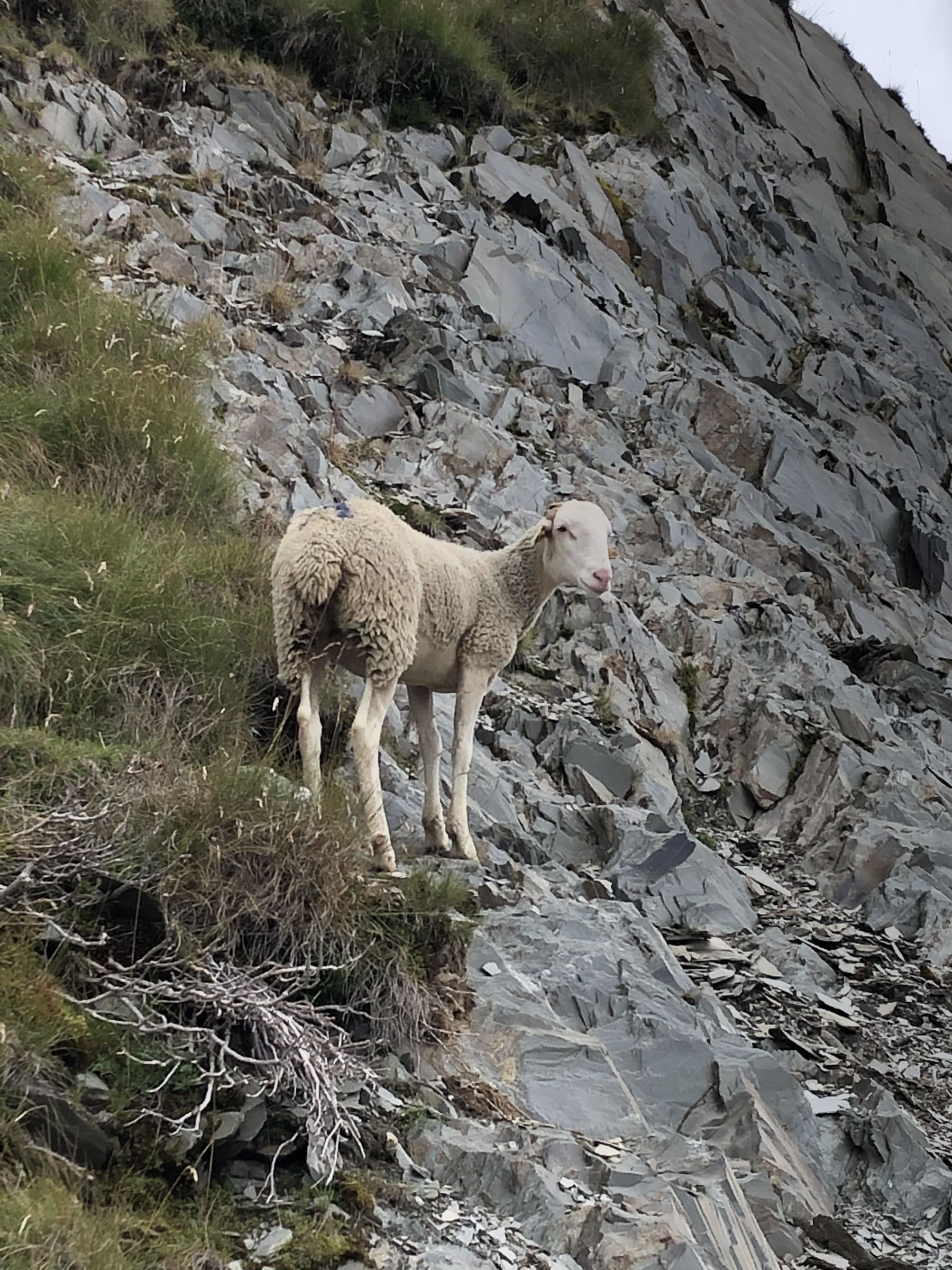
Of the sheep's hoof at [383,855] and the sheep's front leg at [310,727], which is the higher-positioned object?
the sheep's front leg at [310,727]

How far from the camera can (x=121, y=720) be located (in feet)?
20.6

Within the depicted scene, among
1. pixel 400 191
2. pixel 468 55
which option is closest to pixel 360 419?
pixel 400 191

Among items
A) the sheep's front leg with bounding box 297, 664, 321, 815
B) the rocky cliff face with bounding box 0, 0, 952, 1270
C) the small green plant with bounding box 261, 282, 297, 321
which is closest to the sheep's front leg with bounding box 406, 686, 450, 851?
the rocky cliff face with bounding box 0, 0, 952, 1270

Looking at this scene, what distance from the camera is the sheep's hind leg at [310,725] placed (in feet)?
20.2

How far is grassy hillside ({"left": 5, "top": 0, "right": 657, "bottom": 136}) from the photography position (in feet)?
52.5

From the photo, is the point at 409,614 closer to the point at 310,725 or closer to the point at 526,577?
the point at 310,725

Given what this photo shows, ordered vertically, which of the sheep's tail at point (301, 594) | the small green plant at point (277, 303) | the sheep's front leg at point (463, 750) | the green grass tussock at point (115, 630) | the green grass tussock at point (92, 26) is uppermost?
the sheep's tail at point (301, 594)

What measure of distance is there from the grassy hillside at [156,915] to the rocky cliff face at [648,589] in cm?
52

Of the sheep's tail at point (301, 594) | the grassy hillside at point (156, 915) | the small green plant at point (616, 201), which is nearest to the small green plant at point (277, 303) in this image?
the grassy hillside at point (156, 915)

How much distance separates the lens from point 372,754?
6.38 meters

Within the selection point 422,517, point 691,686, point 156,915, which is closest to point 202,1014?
point 156,915

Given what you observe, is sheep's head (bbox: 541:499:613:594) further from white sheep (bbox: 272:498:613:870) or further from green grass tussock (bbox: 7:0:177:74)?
green grass tussock (bbox: 7:0:177:74)

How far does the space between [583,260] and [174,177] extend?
19.6 feet

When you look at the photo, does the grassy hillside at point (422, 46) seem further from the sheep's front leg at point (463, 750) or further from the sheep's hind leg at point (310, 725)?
the sheep's hind leg at point (310, 725)
